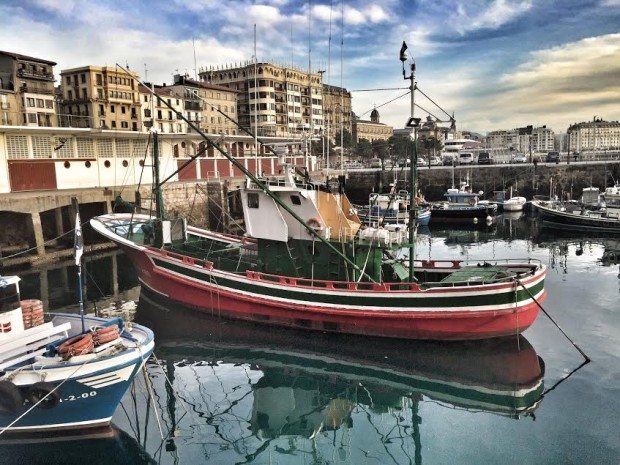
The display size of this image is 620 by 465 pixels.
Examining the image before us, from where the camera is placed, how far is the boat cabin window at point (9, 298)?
1079cm

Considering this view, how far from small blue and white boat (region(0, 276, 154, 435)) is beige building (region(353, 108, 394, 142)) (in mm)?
113028

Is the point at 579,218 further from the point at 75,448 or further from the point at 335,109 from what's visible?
the point at 335,109

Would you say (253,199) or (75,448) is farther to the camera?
(253,199)

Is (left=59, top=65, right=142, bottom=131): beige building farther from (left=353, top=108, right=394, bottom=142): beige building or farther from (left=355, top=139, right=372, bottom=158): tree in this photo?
(left=353, top=108, right=394, bottom=142): beige building

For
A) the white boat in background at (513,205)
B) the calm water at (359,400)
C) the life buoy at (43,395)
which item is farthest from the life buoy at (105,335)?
the white boat in background at (513,205)

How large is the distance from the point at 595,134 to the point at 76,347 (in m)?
205

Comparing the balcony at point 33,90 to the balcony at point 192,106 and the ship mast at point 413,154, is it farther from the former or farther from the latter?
the ship mast at point 413,154

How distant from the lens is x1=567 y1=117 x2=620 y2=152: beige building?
18250 cm

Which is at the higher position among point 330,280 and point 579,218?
point 330,280

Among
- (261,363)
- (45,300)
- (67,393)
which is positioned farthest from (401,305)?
(45,300)

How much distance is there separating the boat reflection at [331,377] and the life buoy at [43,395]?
266cm

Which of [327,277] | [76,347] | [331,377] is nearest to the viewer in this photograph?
[76,347]

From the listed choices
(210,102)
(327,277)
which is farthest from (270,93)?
(327,277)

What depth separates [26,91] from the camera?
52.1 metres
